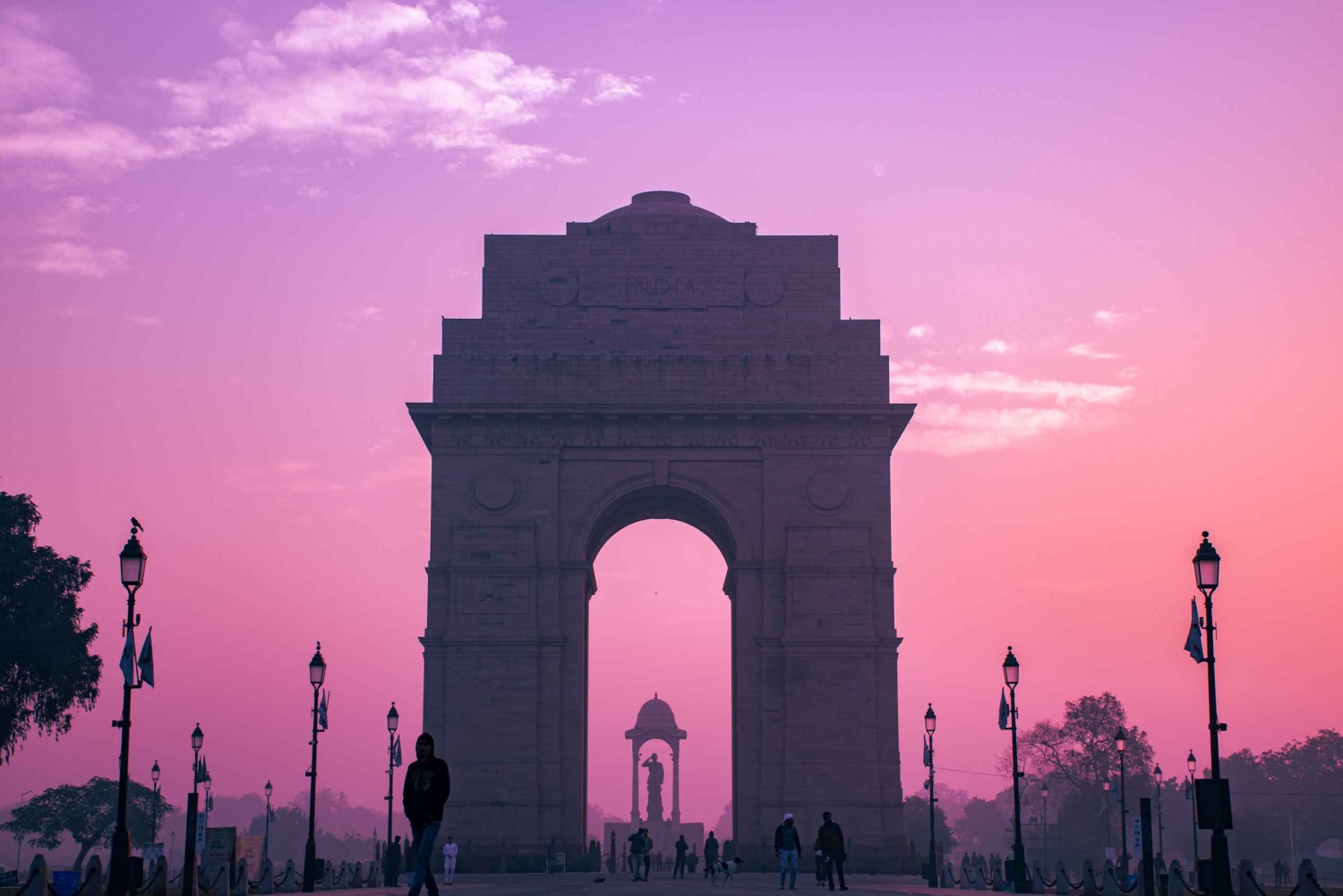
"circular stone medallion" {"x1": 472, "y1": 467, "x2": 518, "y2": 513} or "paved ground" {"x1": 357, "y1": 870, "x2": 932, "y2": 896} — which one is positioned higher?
"circular stone medallion" {"x1": 472, "y1": 467, "x2": 518, "y2": 513}

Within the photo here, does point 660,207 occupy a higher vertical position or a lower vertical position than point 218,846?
higher

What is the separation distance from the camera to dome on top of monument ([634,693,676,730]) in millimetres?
95875

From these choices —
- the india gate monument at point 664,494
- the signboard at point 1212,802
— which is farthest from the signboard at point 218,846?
the signboard at point 1212,802

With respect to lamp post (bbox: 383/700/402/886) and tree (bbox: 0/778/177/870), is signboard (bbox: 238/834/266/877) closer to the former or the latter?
lamp post (bbox: 383/700/402/886)

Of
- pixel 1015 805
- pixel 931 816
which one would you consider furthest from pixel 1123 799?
pixel 1015 805

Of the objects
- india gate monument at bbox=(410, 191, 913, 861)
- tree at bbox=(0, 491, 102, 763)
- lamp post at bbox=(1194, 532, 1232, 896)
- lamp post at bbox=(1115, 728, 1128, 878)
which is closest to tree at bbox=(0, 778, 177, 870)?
tree at bbox=(0, 491, 102, 763)

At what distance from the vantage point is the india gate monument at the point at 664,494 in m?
49.8

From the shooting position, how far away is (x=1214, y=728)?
79.1ft

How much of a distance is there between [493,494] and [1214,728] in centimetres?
3090

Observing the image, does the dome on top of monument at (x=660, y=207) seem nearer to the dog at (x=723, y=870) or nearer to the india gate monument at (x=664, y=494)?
the india gate monument at (x=664, y=494)

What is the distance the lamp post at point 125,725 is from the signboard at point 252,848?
12.3m

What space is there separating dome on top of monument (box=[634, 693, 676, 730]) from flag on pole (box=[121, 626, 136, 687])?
234 feet

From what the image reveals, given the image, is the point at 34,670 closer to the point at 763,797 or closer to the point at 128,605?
the point at 763,797

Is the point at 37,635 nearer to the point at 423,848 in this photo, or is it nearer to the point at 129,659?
the point at 129,659
